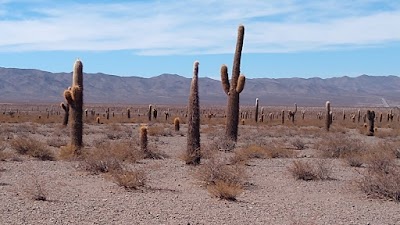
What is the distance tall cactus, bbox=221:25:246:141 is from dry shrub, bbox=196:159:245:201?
11134 mm

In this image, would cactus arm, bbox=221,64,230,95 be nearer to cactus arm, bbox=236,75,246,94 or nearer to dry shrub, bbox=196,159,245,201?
cactus arm, bbox=236,75,246,94

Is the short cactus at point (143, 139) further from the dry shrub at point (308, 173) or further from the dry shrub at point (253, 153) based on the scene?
the dry shrub at point (308, 173)

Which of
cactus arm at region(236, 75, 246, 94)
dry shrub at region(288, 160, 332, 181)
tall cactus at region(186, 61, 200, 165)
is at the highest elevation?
cactus arm at region(236, 75, 246, 94)

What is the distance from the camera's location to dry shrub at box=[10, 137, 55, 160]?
900 inches

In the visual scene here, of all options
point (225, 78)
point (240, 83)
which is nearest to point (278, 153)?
point (240, 83)

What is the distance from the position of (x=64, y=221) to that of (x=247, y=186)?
635 centimetres

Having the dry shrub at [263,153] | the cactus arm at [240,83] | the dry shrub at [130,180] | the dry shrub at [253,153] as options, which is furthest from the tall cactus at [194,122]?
the cactus arm at [240,83]

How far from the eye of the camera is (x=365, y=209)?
44.4ft

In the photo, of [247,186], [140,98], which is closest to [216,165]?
[247,186]

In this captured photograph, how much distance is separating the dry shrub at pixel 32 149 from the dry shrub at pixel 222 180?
8.32m

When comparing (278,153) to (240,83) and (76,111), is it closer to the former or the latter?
(240,83)

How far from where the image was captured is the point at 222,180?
1560cm

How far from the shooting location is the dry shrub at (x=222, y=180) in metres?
14.3

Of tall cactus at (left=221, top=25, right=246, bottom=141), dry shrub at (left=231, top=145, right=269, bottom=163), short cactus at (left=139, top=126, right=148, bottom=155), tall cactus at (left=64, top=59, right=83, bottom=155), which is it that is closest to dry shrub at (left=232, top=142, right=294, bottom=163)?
dry shrub at (left=231, top=145, right=269, bottom=163)
